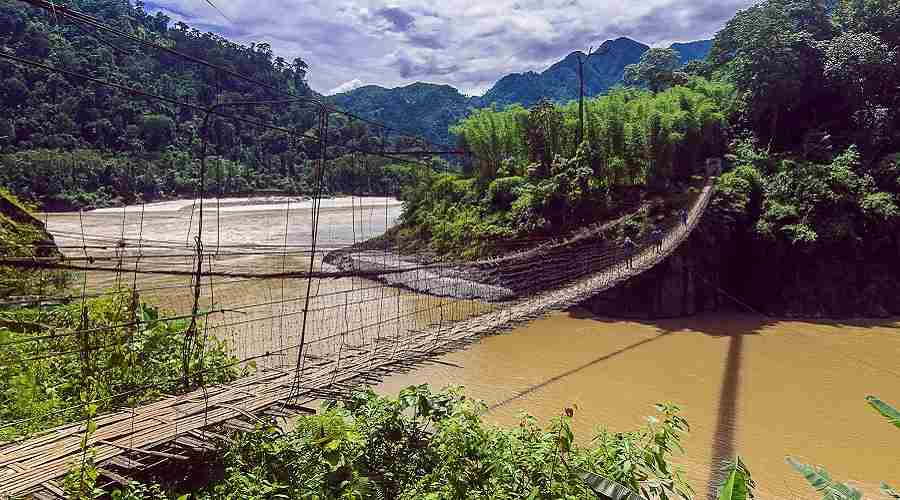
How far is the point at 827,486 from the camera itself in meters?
1.46

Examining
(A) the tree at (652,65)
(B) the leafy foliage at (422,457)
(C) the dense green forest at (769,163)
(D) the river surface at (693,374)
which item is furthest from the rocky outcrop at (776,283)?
(A) the tree at (652,65)

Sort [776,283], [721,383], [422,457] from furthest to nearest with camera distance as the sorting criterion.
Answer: [776,283] → [721,383] → [422,457]

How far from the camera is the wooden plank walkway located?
1963 mm

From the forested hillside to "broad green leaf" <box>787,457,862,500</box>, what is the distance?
47.0ft

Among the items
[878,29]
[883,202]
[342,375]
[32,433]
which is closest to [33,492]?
[32,433]

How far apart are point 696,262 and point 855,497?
7.19 m

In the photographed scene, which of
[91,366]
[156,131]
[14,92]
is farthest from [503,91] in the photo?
[91,366]

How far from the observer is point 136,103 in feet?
77.9

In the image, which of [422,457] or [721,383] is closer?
[422,457]

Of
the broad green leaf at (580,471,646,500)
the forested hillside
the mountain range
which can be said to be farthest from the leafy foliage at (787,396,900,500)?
the mountain range

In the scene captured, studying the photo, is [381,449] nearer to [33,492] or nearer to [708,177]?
[33,492]

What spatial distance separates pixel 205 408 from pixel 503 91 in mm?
84699

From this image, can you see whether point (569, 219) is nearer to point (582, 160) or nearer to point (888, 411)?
point (582, 160)

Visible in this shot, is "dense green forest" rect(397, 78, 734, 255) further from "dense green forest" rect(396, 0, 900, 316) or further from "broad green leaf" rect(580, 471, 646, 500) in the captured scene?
"broad green leaf" rect(580, 471, 646, 500)
